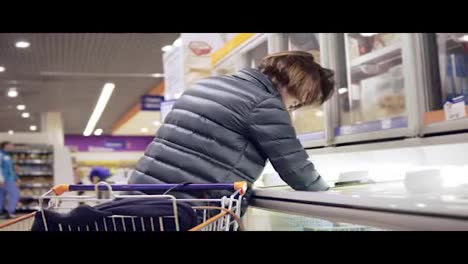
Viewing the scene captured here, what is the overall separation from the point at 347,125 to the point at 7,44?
7903 mm

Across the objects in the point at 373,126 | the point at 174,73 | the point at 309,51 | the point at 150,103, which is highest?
the point at 150,103

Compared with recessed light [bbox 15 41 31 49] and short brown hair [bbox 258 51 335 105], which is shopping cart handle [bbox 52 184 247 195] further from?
recessed light [bbox 15 41 31 49]

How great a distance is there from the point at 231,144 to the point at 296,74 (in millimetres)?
378

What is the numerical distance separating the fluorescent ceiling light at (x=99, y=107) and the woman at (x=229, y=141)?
422 inches

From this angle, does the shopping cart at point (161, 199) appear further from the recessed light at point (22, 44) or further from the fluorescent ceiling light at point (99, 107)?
the fluorescent ceiling light at point (99, 107)

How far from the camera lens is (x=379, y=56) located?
96.3 inches

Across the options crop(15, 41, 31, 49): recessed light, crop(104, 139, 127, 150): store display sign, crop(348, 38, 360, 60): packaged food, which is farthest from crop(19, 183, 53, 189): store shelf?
crop(348, 38, 360, 60): packaged food

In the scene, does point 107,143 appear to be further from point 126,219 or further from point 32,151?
point 126,219

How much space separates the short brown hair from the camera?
6.26ft

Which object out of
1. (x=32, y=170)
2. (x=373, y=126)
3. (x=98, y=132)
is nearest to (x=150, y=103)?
(x=32, y=170)

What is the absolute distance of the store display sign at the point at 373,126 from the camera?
203 cm

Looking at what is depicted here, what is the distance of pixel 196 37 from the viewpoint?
4430 mm

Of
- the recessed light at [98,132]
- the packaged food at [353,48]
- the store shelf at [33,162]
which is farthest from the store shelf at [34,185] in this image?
the packaged food at [353,48]
